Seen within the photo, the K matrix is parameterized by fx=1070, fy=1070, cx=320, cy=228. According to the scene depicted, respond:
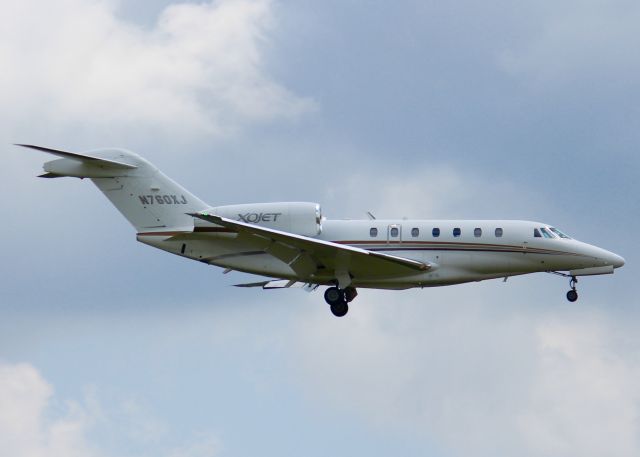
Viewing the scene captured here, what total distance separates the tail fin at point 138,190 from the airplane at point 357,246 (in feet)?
0.16

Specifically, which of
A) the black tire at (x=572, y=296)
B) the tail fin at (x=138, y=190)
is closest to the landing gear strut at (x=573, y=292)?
the black tire at (x=572, y=296)

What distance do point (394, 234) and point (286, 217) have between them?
379 cm

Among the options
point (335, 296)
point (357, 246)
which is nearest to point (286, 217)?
point (357, 246)

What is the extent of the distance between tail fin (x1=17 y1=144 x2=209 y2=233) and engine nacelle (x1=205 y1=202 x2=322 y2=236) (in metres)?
2.13

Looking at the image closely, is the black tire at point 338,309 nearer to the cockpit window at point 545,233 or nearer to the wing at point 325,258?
the wing at point 325,258

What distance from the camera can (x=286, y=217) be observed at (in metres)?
37.0

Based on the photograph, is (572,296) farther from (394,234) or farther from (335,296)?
(335,296)

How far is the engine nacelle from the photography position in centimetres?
3691

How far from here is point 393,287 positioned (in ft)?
123

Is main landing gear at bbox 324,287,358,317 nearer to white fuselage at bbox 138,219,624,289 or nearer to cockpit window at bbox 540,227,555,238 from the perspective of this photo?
white fuselage at bbox 138,219,624,289

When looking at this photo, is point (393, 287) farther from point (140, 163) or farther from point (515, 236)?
point (140, 163)

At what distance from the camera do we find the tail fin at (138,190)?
3800 centimetres

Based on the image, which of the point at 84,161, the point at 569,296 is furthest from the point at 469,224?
the point at 84,161

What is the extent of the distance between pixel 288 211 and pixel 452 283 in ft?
20.4
